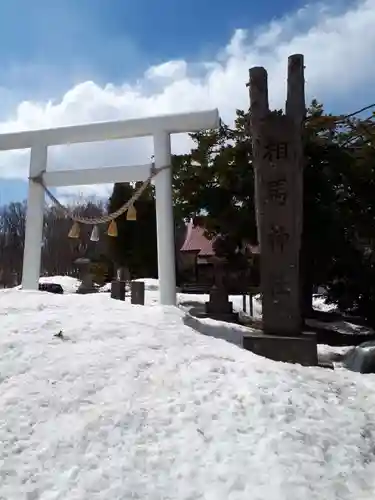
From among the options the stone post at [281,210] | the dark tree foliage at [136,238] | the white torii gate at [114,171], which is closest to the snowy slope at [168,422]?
the stone post at [281,210]

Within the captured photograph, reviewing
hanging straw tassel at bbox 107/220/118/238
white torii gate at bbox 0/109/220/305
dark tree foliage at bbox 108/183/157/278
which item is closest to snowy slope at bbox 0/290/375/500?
white torii gate at bbox 0/109/220/305

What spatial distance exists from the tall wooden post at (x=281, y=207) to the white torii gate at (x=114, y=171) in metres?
2.46

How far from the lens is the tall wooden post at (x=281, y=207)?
22.0ft

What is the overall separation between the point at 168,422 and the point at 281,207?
3832 millimetres

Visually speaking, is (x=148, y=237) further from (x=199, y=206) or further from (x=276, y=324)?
(x=276, y=324)

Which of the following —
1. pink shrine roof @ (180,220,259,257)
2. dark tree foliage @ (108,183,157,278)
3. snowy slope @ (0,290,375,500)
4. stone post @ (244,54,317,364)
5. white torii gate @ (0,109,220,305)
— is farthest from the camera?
pink shrine roof @ (180,220,259,257)

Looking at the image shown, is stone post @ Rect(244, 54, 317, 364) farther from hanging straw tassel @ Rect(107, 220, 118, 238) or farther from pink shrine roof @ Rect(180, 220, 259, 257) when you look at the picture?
pink shrine roof @ Rect(180, 220, 259, 257)

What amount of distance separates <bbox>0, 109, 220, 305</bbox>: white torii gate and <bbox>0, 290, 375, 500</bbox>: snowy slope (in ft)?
13.8

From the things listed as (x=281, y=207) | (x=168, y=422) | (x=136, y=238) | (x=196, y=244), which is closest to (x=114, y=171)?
(x=281, y=207)

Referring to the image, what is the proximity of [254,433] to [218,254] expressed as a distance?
39.2 ft

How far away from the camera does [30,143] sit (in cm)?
1075

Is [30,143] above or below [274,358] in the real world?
above

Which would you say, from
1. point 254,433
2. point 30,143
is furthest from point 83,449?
point 30,143

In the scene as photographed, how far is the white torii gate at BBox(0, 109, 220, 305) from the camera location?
9508 mm
